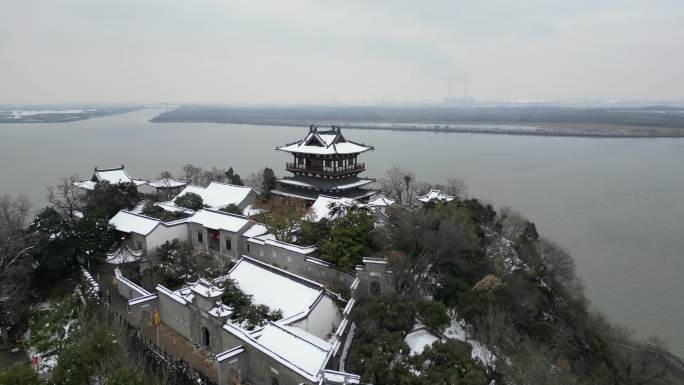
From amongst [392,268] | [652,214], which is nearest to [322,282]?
[392,268]

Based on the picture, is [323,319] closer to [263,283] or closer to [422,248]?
[263,283]

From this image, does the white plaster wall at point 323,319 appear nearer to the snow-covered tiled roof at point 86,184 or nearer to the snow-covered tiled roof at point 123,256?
the snow-covered tiled roof at point 123,256

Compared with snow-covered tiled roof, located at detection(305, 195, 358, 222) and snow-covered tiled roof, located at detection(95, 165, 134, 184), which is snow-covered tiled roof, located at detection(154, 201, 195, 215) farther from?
snow-covered tiled roof, located at detection(305, 195, 358, 222)

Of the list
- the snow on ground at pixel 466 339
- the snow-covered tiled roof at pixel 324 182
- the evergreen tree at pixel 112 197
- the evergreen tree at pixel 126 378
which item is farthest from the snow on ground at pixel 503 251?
the evergreen tree at pixel 112 197

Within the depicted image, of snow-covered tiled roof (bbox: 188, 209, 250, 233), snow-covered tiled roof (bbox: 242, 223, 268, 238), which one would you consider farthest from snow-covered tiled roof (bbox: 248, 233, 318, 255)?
snow-covered tiled roof (bbox: 188, 209, 250, 233)

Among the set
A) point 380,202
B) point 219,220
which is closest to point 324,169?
point 380,202
